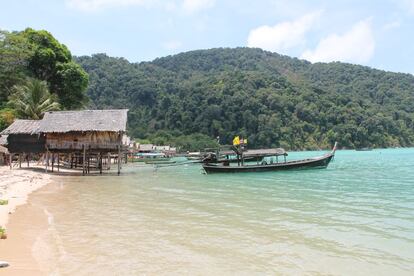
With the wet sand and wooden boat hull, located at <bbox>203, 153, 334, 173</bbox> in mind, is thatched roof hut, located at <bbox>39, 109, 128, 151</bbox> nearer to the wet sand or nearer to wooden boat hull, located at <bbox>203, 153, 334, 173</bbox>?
wooden boat hull, located at <bbox>203, 153, 334, 173</bbox>

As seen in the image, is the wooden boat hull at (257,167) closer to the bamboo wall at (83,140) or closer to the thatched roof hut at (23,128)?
the bamboo wall at (83,140)

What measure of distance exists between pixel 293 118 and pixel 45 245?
9113 centimetres

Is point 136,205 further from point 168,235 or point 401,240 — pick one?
point 401,240

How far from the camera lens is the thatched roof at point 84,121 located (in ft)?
85.7

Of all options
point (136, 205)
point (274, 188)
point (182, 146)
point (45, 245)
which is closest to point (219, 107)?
point (182, 146)

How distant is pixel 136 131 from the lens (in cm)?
8762

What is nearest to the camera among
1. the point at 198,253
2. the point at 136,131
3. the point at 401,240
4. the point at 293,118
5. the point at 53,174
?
the point at 198,253

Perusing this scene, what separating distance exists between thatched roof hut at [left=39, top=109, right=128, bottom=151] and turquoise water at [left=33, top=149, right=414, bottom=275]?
11.3 metres

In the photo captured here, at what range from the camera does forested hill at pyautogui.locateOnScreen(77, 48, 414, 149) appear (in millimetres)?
89562

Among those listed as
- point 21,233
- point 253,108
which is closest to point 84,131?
point 21,233

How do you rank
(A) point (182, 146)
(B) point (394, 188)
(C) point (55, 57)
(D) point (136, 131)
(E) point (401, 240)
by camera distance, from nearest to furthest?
1. (E) point (401, 240)
2. (B) point (394, 188)
3. (C) point (55, 57)
4. (A) point (182, 146)
5. (D) point (136, 131)

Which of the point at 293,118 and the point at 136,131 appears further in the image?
the point at 293,118

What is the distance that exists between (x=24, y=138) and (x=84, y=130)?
5.06 metres

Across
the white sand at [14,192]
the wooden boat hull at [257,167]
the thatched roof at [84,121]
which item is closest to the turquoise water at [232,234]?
the white sand at [14,192]
